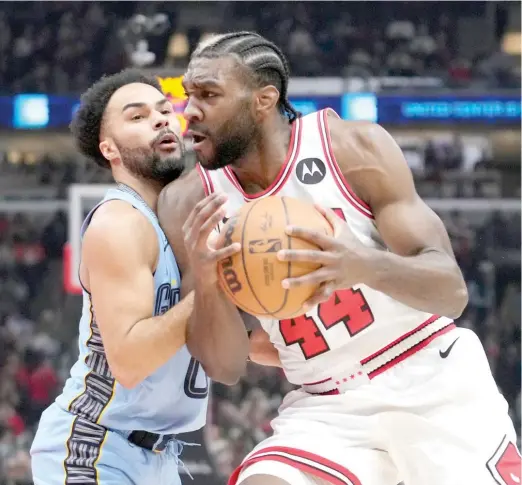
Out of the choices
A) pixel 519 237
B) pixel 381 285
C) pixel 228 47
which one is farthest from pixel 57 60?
pixel 381 285

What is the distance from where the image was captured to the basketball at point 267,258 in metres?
2.30

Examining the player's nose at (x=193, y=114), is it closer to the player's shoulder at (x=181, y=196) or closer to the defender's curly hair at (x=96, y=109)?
the player's shoulder at (x=181, y=196)

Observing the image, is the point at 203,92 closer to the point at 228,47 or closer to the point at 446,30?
the point at 228,47

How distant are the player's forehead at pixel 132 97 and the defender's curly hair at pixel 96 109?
0.03 metres

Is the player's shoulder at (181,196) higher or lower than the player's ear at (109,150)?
lower

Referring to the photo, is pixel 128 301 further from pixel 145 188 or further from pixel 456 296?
pixel 456 296

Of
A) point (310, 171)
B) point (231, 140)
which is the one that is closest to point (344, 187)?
point (310, 171)

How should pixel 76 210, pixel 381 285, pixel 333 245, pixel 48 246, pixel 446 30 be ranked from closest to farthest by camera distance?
1. pixel 333 245
2. pixel 381 285
3. pixel 76 210
4. pixel 48 246
5. pixel 446 30

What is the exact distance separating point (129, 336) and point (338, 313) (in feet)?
2.08

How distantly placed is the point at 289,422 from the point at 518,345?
804 centimetres

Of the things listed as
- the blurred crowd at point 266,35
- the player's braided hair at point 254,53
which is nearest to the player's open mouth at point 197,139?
the player's braided hair at point 254,53

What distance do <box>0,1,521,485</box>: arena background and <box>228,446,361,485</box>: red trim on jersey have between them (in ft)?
19.5

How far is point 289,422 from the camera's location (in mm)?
2893

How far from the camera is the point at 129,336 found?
2742 mm
